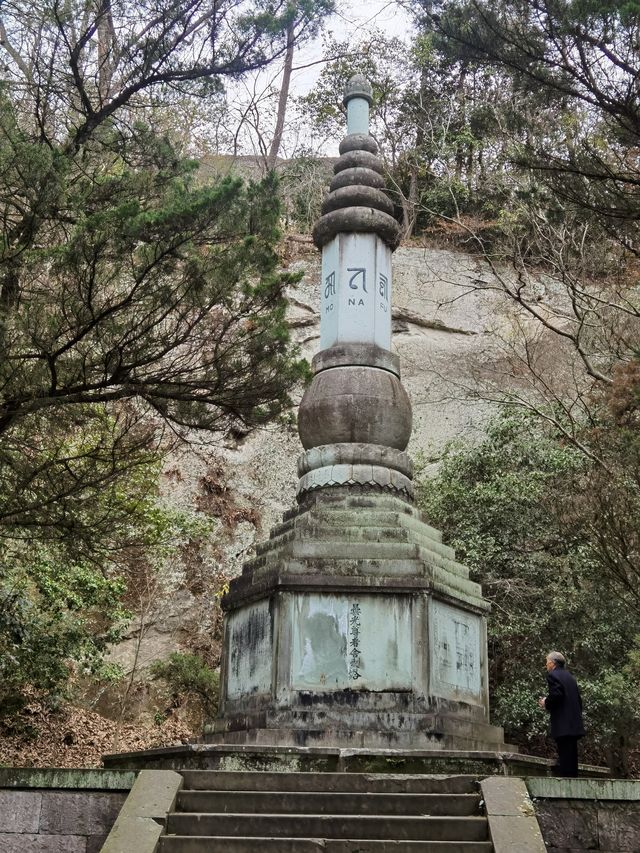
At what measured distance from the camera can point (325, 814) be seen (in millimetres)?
4473

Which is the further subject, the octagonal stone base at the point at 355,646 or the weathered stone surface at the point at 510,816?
the octagonal stone base at the point at 355,646

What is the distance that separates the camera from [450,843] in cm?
414

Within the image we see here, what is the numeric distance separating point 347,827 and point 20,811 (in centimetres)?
163

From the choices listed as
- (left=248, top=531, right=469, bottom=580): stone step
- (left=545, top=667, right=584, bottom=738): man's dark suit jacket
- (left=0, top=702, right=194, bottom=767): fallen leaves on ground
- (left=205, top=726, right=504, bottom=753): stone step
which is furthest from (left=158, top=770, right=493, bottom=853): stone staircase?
(left=0, top=702, right=194, bottom=767): fallen leaves on ground

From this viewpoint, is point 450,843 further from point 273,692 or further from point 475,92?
point 475,92

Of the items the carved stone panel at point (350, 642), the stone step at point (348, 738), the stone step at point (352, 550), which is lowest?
the stone step at point (348, 738)

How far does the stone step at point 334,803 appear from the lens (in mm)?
4531

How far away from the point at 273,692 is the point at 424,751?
1.14m

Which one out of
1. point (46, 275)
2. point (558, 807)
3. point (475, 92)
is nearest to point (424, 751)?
point (558, 807)

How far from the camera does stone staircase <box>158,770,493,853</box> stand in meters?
4.18

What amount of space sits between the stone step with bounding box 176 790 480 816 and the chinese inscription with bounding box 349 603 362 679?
152 centimetres

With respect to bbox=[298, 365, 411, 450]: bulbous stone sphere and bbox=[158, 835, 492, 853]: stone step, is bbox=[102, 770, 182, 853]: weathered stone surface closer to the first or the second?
bbox=[158, 835, 492, 853]: stone step

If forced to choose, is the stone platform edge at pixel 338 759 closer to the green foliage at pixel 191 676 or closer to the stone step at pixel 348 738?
the stone step at pixel 348 738

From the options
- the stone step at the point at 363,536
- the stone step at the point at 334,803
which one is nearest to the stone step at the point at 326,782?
the stone step at the point at 334,803
